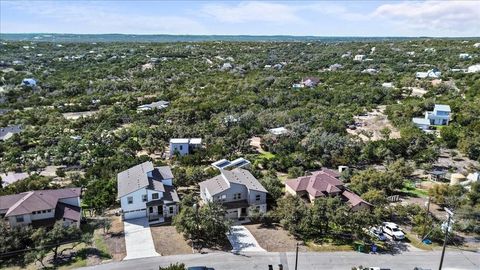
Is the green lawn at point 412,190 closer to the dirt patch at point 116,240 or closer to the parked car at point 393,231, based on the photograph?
the parked car at point 393,231

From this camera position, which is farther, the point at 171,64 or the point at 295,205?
the point at 171,64

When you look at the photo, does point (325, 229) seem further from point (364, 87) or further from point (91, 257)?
point (364, 87)

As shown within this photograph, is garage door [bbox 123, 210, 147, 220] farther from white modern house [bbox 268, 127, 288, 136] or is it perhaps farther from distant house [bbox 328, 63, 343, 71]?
distant house [bbox 328, 63, 343, 71]

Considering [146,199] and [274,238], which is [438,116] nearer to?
[274,238]

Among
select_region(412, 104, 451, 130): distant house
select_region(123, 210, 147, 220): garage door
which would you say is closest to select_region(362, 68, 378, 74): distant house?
select_region(412, 104, 451, 130): distant house

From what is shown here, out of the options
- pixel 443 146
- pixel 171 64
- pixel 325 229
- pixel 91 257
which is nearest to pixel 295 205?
pixel 325 229
